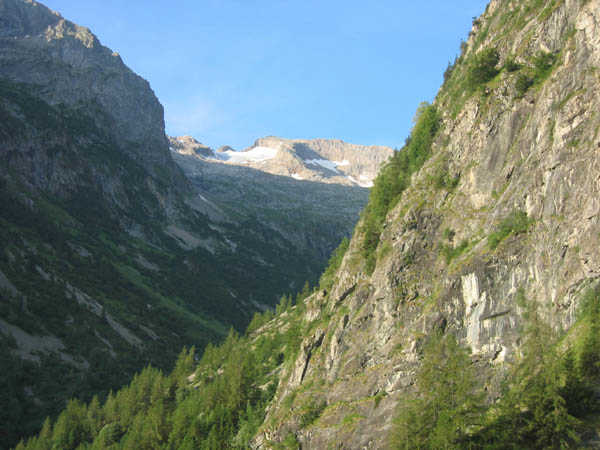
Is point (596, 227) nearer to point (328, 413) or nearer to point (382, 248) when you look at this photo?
point (382, 248)

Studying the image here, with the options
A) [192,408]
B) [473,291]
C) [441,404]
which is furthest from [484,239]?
[192,408]

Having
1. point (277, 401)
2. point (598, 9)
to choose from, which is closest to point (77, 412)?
point (277, 401)

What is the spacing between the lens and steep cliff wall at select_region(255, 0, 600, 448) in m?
36.8

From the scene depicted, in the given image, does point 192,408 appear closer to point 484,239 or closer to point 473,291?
point 473,291

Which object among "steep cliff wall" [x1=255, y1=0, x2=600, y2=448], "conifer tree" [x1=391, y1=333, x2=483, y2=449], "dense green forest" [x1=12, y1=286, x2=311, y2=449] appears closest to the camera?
"conifer tree" [x1=391, y1=333, x2=483, y2=449]

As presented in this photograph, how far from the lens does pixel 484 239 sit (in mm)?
42438

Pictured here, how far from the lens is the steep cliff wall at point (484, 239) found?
36.8m

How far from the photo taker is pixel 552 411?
3022 cm

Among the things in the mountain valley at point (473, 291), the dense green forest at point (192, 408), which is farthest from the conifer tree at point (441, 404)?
the dense green forest at point (192, 408)

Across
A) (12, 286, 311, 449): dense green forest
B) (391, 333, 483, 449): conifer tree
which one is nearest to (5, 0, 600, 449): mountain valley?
(391, 333, 483, 449): conifer tree

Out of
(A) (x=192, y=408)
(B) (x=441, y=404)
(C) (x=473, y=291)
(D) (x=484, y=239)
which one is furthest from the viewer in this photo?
(A) (x=192, y=408)

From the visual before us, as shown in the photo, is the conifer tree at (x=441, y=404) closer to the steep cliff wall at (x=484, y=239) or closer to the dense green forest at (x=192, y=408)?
the steep cliff wall at (x=484, y=239)

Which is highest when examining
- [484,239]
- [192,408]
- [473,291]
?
[484,239]

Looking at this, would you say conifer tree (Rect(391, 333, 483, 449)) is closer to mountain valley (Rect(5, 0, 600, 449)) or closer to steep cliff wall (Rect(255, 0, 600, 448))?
mountain valley (Rect(5, 0, 600, 449))
